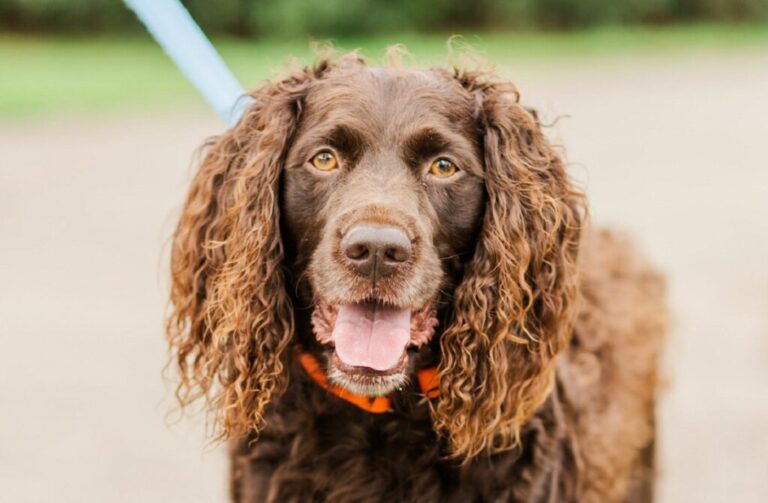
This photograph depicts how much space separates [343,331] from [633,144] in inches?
423

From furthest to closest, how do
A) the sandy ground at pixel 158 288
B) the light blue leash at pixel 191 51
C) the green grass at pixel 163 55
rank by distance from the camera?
1. the green grass at pixel 163 55
2. the sandy ground at pixel 158 288
3. the light blue leash at pixel 191 51

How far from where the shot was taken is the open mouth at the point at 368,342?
2850mm

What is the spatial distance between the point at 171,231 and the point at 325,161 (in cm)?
517

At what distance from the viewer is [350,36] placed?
90.0 feet

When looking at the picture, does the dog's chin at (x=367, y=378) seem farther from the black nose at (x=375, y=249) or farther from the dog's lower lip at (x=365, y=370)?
the black nose at (x=375, y=249)

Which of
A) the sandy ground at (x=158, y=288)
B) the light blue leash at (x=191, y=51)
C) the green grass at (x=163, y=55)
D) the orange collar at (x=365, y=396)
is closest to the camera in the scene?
the orange collar at (x=365, y=396)

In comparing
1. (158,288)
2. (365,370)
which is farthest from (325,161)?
(158,288)

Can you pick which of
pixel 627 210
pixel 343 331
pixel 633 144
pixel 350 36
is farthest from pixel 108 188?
pixel 350 36

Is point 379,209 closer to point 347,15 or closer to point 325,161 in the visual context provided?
point 325,161

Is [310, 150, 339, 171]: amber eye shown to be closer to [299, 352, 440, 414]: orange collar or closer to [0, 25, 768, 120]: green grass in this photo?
[299, 352, 440, 414]: orange collar

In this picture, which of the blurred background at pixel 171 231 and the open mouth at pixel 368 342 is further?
the blurred background at pixel 171 231

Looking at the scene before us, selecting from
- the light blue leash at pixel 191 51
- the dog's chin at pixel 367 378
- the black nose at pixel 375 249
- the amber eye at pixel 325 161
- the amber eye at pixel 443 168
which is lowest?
the dog's chin at pixel 367 378

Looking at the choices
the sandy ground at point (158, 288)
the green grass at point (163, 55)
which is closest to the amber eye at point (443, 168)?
the sandy ground at point (158, 288)

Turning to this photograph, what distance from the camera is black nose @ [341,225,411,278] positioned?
9.08 ft
